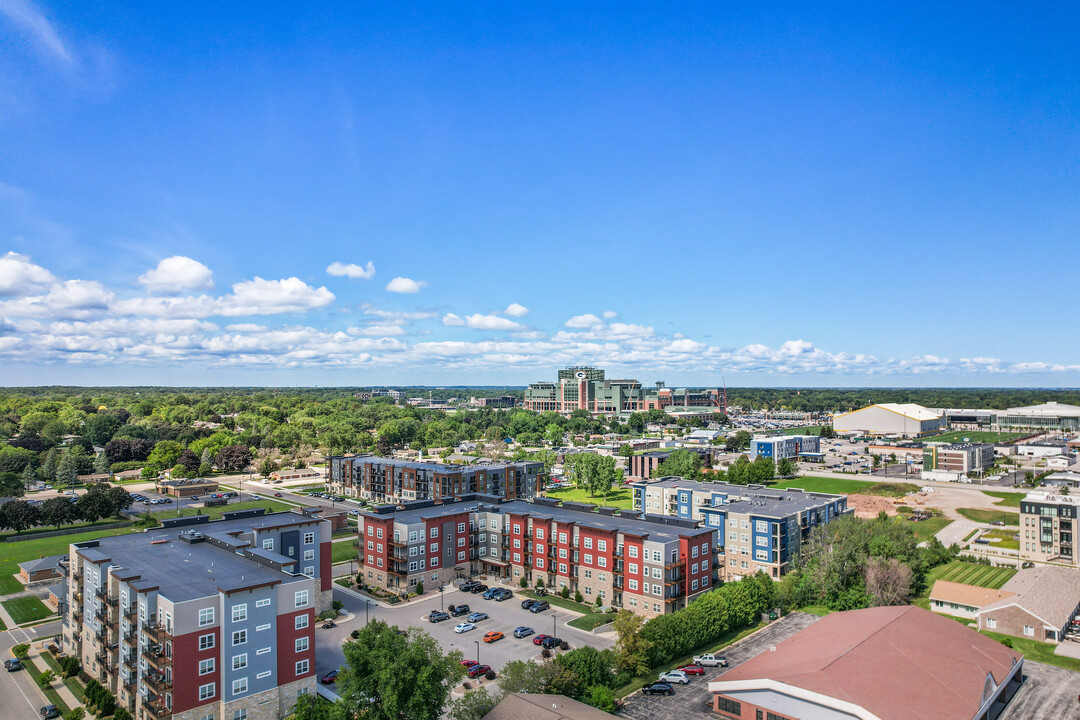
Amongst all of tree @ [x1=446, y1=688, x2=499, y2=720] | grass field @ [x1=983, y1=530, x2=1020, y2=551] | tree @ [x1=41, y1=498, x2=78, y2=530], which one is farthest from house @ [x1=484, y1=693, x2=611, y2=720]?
tree @ [x1=41, y1=498, x2=78, y2=530]

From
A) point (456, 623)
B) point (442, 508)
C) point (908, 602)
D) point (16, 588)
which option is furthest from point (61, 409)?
point (908, 602)

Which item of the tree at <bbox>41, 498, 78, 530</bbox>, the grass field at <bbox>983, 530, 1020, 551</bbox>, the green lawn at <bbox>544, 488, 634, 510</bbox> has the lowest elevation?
the green lawn at <bbox>544, 488, 634, 510</bbox>

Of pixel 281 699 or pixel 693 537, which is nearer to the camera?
pixel 281 699

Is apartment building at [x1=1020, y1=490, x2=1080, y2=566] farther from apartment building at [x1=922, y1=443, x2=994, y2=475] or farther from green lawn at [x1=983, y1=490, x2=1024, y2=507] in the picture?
apartment building at [x1=922, y1=443, x2=994, y2=475]

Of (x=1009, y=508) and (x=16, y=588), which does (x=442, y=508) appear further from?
(x=1009, y=508)

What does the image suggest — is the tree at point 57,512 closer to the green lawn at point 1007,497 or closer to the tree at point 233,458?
the tree at point 233,458

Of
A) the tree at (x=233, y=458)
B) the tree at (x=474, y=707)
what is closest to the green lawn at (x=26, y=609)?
the tree at (x=474, y=707)
